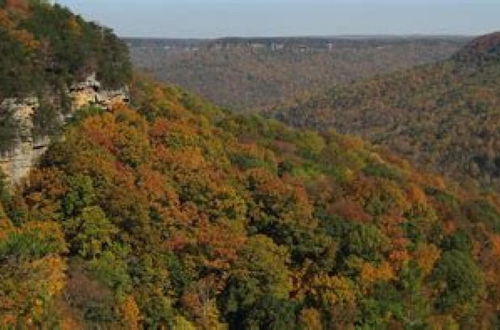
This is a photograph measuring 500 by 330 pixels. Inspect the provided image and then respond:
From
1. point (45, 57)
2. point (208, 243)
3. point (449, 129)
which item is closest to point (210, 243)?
point (208, 243)

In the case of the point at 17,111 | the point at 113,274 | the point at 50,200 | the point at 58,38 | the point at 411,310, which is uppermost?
the point at 58,38

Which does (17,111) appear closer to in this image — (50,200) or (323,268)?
(50,200)

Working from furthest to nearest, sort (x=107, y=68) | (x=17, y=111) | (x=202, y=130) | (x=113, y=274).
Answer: (x=202, y=130)
(x=107, y=68)
(x=17, y=111)
(x=113, y=274)

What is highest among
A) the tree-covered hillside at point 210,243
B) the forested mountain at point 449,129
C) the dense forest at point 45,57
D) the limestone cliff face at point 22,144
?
the dense forest at point 45,57

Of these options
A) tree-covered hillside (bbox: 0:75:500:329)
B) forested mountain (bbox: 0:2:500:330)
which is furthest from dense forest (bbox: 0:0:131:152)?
tree-covered hillside (bbox: 0:75:500:329)

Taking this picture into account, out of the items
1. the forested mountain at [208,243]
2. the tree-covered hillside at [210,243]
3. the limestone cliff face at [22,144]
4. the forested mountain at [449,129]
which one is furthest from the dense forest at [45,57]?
the forested mountain at [449,129]

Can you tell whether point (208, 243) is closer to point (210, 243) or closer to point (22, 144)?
point (210, 243)

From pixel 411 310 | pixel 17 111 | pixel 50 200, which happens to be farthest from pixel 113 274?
pixel 411 310

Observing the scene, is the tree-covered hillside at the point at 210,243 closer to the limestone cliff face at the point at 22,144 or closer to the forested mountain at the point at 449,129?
the limestone cliff face at the point at 22,144
